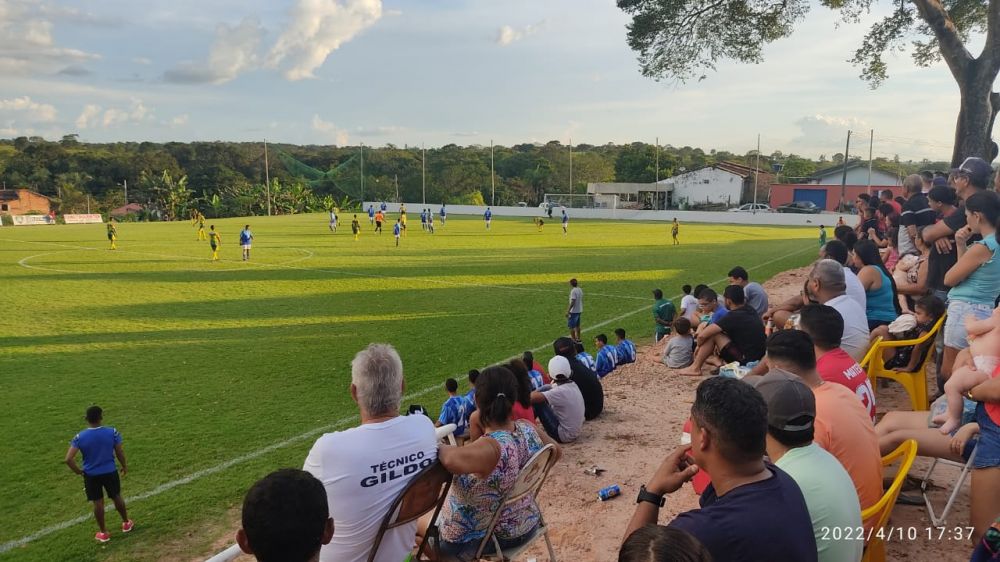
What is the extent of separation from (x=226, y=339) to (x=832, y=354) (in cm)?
1138

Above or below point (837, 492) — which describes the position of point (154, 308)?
below

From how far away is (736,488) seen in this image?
7.79 ft

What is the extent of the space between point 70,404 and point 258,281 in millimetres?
11815

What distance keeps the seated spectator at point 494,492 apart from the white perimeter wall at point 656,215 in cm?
4315

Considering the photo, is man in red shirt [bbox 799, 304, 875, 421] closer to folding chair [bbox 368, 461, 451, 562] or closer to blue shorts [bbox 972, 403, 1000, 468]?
blue shorts [bbox 972, 403, 1000, 468]

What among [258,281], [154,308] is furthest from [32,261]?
[154,308]

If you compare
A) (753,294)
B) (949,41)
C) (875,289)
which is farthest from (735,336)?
(949,41)

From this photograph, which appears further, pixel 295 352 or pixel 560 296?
pixel 560 296

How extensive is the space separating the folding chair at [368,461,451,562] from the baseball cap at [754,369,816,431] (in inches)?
62.0

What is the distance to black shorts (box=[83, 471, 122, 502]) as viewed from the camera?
18.1 feet

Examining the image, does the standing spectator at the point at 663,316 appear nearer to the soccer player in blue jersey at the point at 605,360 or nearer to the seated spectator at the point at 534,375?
the soccer player in blue jersey at the point at 605,360

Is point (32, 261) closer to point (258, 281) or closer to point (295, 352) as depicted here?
point (258, 281)

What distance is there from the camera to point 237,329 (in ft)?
44.4

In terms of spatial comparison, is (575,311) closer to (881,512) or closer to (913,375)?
(913,375)
